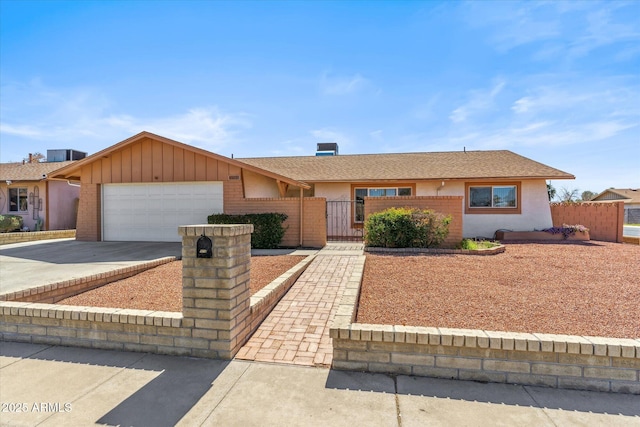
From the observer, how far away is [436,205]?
402 inches

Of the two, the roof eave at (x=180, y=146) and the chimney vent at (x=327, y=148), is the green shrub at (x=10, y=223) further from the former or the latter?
the chimney vent at (x=327, y=148)

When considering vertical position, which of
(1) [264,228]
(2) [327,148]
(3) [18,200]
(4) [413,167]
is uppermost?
(2) [327,148]

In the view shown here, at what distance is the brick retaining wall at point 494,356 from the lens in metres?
2.71

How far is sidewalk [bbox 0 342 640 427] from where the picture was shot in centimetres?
234

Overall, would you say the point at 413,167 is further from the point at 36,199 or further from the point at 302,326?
the point at 36,199

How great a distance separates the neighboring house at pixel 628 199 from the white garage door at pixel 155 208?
3764 cm

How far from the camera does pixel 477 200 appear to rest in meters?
13.8

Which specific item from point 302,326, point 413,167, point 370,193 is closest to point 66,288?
point 302,326

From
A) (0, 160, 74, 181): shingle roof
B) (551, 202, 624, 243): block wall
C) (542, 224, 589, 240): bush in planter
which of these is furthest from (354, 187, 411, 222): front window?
(0, 160, 74, 181): shingle roof

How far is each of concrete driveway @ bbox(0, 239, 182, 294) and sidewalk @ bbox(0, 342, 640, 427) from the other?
143 inches

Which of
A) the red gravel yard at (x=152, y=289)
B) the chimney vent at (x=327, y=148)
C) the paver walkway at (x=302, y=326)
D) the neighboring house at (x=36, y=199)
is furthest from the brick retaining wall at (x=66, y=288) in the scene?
the chimney vent at (x=327, y=148)

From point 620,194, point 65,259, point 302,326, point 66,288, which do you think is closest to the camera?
point 302,326

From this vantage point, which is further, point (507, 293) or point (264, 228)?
point (264, 228)

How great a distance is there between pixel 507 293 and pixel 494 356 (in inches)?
102
